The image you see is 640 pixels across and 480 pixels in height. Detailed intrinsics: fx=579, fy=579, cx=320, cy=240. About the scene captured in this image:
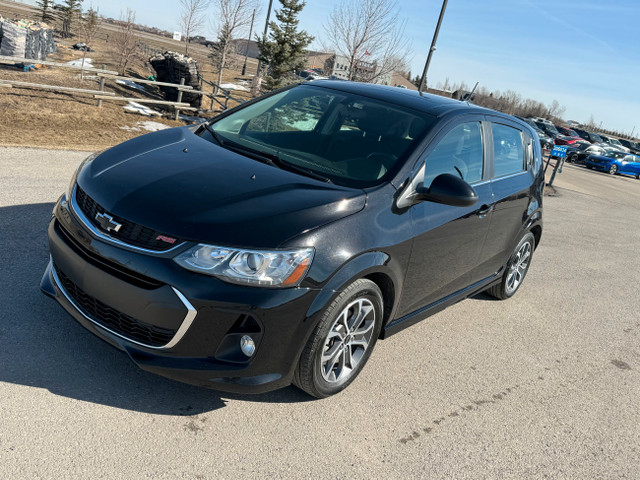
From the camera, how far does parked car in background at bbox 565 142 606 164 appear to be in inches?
1282

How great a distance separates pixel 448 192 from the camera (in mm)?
3658

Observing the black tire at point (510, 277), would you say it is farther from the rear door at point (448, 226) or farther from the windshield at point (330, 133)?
the windshield at point (330, 133)

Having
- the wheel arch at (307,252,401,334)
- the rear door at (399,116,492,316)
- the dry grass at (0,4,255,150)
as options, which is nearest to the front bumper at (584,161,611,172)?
the dry grass at (0,4,255,150)

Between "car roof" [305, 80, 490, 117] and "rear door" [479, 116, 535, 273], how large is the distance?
1.23 feet

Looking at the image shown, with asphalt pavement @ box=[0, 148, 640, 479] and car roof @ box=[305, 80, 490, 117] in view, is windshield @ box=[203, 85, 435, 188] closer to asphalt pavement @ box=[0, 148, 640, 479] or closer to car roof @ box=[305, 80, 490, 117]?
car roof @ box=[305, 80, 490, 117]

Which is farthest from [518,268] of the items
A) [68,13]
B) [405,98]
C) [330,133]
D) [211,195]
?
[68,13]

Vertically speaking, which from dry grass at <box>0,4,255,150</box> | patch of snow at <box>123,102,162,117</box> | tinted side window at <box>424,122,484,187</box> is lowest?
dry grass at <box>0,4,255,150</box>

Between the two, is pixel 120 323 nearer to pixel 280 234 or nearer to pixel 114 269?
pixel 114 269

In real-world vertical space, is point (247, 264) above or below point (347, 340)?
above

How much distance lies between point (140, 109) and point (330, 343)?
1410 cm

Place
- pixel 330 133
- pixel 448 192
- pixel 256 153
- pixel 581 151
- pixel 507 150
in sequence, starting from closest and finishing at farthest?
pixel 448 192 < pixel 256 153 < pixel 330 133 < pixel 507 150 < pixel 581 151

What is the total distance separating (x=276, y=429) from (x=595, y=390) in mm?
2632

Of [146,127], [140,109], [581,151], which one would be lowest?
[146,127]

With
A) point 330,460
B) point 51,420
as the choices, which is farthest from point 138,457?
point 330,460
